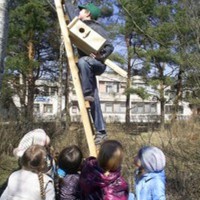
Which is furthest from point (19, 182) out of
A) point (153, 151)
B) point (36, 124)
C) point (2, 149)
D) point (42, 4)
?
point (42, 4)

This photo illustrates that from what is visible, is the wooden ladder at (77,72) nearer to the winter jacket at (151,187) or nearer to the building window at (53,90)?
the winter jacket at (151,187)

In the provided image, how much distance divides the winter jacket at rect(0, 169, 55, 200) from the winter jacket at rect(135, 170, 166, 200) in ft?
2.55

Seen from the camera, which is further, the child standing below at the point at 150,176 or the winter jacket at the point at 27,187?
the child standing below at the point at 150,176

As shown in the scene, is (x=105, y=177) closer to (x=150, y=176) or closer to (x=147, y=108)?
(x=150, y=176)

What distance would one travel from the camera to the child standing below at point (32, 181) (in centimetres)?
345

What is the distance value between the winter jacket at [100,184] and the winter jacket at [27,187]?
285mm

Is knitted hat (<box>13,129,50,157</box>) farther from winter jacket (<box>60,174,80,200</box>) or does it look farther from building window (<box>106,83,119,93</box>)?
building window (<box>106,83,119,93</box>)

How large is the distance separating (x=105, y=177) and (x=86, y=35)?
1.70m

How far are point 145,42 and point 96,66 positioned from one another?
26056mm

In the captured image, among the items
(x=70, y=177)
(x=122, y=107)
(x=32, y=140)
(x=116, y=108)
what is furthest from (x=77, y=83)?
(x=122, y=107)

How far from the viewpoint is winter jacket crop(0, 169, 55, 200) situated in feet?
11.3

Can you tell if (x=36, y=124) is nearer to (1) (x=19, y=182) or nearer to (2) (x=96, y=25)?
(2) (x=96, y=25)

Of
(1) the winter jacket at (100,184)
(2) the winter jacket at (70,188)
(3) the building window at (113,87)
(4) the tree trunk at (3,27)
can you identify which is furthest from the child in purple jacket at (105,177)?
(3) the building window at (113,87)

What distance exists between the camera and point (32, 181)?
3.46 m
